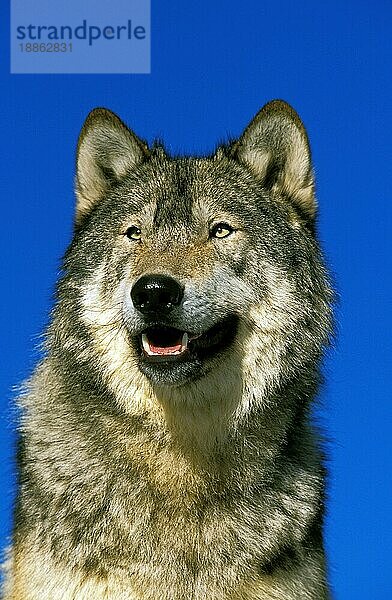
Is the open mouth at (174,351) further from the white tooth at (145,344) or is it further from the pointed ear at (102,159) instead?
the pointed ear at (102,159)

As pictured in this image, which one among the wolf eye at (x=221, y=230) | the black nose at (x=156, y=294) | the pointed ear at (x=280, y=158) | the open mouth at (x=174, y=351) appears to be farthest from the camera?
the pointed ear at (x=280, y=158)

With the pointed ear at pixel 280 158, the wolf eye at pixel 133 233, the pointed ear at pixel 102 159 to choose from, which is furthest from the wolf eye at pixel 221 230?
the pointed ear at pixel 102 159

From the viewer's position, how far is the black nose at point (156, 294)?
635 centimetres

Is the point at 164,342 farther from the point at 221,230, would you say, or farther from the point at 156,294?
the point at 221,230

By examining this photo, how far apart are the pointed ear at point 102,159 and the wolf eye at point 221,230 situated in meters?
1.17

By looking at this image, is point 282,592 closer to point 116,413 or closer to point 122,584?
point 122,584

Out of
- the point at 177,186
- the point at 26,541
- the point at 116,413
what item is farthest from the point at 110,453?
the point at 177,186

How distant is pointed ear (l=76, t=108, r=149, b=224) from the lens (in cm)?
779

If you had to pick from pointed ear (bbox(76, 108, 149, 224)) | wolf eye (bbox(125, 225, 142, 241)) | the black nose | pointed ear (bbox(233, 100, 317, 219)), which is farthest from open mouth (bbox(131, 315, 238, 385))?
pointed ear (bbox(76, 108, 149, 224))

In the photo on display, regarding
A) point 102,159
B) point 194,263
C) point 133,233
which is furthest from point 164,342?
point 102,159

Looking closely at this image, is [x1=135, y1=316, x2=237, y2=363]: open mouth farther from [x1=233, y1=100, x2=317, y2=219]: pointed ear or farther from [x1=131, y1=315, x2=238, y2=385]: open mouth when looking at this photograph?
[x1=233, y1=100, x2=317, y2=219]: pointed ear

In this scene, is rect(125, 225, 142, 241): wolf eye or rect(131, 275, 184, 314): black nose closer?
rect(131, 275, 184, 314): black nose

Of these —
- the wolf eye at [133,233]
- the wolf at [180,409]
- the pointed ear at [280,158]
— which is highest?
the pointed ear at [280,158]

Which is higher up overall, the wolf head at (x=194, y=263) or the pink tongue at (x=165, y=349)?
the wolf head at (x=194, y=263)
